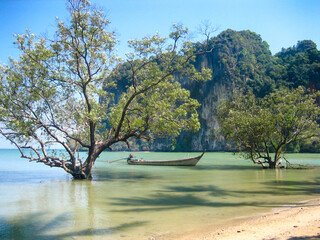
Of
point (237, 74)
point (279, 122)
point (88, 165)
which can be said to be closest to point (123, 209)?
point (88, 165)

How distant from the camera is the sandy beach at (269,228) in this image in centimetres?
602

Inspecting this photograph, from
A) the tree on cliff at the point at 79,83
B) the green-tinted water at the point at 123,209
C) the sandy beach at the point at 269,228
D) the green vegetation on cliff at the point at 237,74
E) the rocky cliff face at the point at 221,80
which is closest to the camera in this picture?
the sandy beach at the point at 269,228

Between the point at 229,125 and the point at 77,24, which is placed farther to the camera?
the point at 229,125

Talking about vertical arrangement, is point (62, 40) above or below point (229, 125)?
above

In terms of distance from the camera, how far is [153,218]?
28.4ft

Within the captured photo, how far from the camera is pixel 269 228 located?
679 centimetres

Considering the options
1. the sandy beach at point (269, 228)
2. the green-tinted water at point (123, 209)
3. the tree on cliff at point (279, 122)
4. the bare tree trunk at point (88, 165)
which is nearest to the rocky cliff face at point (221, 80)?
the tree on cliff at point (279, 122)

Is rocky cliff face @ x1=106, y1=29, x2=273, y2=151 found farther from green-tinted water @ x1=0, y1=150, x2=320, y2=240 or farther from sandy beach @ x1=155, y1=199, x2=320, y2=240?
sandy beach @ x1=155, y1=199, x2=320, y2=240

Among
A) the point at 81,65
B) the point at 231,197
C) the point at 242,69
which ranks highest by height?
the point at 242,69

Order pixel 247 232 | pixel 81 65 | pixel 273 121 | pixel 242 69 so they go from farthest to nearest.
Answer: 1. pixel 242 69
2. pixel 273 121
3. pixel 81 65
4. pixel 247 232

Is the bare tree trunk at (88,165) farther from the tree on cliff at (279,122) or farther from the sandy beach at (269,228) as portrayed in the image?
the tree on cliff at (279,122)

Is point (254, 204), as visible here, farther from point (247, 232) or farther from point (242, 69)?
point (242, 69)

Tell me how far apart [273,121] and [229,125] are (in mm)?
3636

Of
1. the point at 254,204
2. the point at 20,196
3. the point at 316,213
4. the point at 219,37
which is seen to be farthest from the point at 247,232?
the point at 219,37
